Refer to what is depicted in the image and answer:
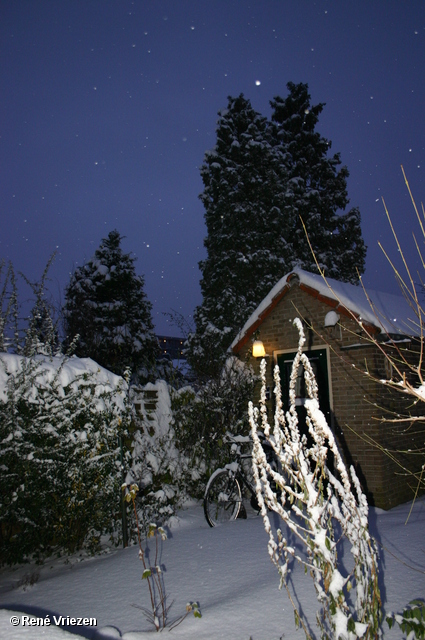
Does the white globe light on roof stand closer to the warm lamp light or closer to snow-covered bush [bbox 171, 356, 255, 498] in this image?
the warm lamp light

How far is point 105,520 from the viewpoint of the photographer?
4.52m

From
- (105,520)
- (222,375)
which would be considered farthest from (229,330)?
(105,520)

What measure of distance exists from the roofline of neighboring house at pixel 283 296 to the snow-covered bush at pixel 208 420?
1.92 feet

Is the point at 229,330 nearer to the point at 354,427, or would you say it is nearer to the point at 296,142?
the point at 354,427

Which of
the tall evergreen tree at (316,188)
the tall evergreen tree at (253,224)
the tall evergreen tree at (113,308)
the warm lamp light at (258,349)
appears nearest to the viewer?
the warm lamp light at (258,349)

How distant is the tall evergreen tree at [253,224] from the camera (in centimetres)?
1622

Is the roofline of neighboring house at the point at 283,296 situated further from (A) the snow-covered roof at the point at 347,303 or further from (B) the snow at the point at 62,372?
(B) the snow at the point at 62,372

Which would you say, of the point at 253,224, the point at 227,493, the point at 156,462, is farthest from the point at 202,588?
the point at 253,224

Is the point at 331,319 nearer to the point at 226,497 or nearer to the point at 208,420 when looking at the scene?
the point at 208,420

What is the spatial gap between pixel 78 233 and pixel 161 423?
173898 mm

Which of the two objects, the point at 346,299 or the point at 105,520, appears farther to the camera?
the point at 346,299

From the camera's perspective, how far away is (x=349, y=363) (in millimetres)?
5762

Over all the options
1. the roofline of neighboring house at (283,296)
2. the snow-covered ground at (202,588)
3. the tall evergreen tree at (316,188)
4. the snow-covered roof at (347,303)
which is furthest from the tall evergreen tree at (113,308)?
the snow-covered ground at (202,588)

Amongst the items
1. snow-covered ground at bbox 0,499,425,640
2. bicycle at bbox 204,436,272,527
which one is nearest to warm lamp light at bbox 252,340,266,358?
bicycle at bbox 204,436,272,527
